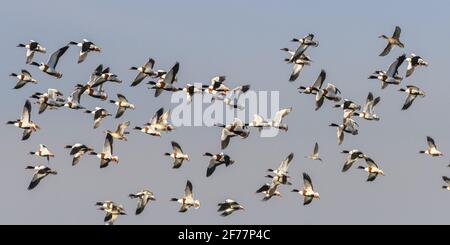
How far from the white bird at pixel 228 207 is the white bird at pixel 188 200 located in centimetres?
120

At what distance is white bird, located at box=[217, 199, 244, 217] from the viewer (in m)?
96.7

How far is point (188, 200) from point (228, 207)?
196 cm

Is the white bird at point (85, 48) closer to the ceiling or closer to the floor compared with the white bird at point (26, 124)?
closer to the ceiling

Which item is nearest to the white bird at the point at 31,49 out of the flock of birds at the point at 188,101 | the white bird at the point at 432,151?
the flock of birds at the point at 188,101

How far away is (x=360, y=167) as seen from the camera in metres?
98.9

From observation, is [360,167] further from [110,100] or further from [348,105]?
[110,100]

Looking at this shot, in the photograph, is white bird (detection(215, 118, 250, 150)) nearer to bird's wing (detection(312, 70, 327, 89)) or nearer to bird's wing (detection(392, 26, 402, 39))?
bird's wing (detection(312, 70, 327, 89))

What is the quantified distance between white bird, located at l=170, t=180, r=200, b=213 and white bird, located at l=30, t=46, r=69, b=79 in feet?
26.5

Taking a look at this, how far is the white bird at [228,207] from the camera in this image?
9669cm

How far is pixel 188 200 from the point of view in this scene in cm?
9788

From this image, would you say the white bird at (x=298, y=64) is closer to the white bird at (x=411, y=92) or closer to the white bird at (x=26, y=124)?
the white bird at (x=411, y=92)
